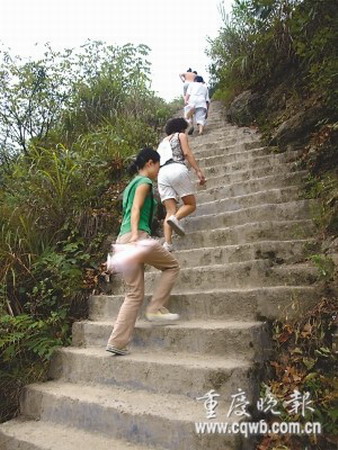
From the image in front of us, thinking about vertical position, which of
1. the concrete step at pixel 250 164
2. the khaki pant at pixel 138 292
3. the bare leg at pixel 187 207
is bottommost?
the khaki pant at pixel 138 292

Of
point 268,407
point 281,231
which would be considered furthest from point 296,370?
point 281,231

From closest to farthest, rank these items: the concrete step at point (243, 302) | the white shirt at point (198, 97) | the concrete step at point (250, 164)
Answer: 1. the concrete step at point (243, 302)
2. the concrete step at point (250, 164)
3. the white shirt at point (198, 97)

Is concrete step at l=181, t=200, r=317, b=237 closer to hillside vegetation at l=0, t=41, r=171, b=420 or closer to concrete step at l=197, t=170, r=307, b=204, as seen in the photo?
concrete step at l=197, t=170, r=307, b=204

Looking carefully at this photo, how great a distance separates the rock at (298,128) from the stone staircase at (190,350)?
4.28ft

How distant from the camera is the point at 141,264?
10.5 ft

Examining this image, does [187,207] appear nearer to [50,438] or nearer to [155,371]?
[155,371]

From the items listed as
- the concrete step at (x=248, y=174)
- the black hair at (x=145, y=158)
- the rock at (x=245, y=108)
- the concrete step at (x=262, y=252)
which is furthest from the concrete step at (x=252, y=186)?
the rock at (x=245, y=108)

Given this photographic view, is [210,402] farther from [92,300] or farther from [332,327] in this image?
[92,300]

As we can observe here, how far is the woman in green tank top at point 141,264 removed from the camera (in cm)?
309

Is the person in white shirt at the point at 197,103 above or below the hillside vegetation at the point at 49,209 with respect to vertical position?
above

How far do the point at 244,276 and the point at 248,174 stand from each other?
2.11m

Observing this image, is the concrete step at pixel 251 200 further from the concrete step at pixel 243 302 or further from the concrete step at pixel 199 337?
the concrete step at pixel 199 337

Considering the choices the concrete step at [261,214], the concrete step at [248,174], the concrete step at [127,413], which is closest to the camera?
the concrete step at [127,413]

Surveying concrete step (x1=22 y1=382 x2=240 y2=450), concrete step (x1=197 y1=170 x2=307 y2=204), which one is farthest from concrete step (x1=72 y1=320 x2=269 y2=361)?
concrete step (x1=197 y1=170 x2=307 y2=204)
